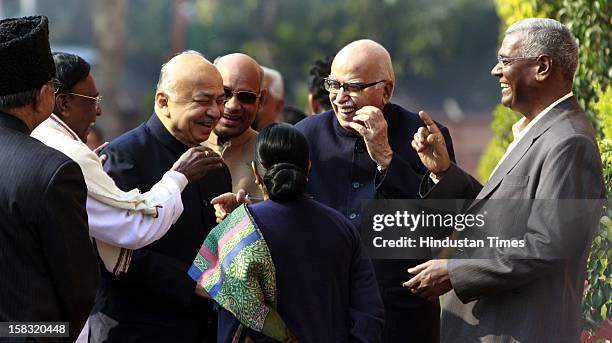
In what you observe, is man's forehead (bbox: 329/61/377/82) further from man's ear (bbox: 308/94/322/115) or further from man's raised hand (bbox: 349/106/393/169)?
man's ear (bbox: 308/94/322/115)

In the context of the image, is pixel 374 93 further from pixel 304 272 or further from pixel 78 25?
pixel 78 25

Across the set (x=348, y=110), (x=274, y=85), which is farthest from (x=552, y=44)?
(x=274, y=85)

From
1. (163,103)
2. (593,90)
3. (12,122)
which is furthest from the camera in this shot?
(593,90)

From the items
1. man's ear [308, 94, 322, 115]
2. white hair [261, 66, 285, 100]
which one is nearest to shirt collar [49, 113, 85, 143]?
man's ear [308, 94, 322, 115]

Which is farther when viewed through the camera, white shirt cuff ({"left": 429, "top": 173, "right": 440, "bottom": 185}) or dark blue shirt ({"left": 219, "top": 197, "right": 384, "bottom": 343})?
white shirt cuff ({"left": 429, "top": 173, "right": 440, "bottom": 185})

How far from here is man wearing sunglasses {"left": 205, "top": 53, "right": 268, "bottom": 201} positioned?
5.57m

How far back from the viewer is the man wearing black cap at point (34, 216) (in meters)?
3.66

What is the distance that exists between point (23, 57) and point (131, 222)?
0.90 meters

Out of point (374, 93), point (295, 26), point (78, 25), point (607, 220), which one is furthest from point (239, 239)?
point (78, 25)

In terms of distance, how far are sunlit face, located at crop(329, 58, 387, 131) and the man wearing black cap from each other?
5.45 feet

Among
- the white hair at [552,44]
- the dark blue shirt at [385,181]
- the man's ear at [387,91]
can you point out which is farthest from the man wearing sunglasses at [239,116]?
the white hair at [552,44]

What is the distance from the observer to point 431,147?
479 centimetres

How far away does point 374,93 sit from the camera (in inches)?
202

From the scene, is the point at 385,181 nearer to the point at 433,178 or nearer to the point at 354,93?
the point at 433,178
